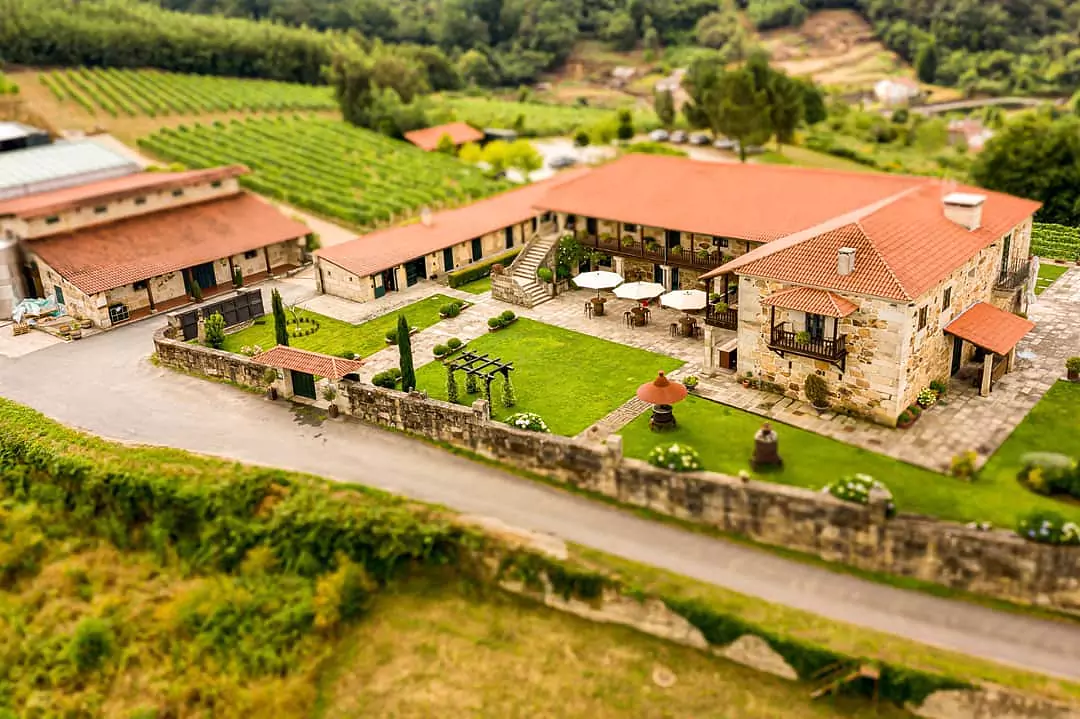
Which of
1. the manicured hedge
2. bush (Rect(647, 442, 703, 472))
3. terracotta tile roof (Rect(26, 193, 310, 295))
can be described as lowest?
the manicured hedge

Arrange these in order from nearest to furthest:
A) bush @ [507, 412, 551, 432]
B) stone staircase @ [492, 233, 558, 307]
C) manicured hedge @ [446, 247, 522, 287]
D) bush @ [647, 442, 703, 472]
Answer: bush @ [647, 442, 703, 472]
bush @ [507, 412, 551, 432]
stone staircase @ [492, 233, 558, 307]
manicured hedge @ [446, 247, 522, 287]

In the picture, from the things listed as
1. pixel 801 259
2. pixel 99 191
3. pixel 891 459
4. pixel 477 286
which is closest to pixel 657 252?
pixel 477 286

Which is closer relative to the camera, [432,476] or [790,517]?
[790,517]

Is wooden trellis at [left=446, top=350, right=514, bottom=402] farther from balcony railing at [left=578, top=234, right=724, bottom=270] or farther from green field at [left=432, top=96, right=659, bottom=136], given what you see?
green field at [left=432, top=96, right=659, bottom=136]

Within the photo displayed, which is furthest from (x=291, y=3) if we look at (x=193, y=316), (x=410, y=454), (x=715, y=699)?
(x=715, y=699)

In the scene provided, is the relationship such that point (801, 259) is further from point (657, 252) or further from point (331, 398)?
point (331, 398)

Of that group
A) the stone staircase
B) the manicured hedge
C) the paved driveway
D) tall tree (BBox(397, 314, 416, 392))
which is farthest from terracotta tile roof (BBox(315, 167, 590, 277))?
tall tree (BBox(397, 314, 416, 392))

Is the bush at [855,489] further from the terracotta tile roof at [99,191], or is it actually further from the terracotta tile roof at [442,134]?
the terracotta tile roof at [442,134]

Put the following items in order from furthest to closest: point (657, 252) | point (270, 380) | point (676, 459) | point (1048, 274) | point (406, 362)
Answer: point (1048, 274), point (657, 252), point (270, 380), point (406, 362), point (676, 459)

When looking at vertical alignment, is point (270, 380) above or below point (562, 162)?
above
